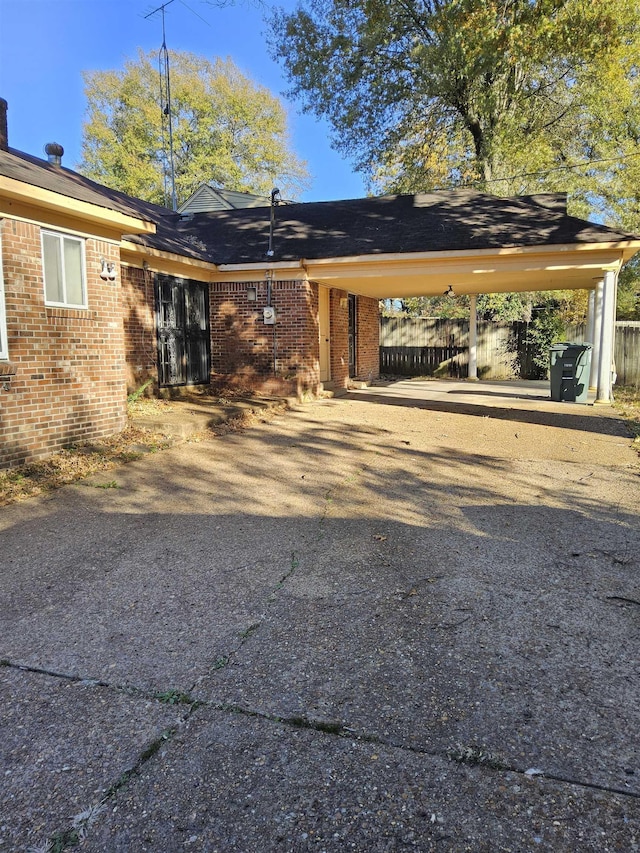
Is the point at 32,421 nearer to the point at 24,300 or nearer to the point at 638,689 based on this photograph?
the point at 24,300

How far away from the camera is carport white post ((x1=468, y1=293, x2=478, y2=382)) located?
17500 millimetres

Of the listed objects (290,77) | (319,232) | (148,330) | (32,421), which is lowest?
(32,421)

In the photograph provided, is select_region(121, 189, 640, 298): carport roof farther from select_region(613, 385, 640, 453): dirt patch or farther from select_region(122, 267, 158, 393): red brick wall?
select_region(613, 385, 640, 453): dirt patch

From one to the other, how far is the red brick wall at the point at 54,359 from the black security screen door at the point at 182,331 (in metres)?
3.27

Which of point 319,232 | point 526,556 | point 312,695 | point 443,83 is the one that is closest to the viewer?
point 312,695

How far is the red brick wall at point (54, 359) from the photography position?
609 cm

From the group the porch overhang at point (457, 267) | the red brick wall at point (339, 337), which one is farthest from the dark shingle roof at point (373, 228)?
the red brick wall at point (339, 337)

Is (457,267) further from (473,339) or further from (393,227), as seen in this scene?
(473,339)

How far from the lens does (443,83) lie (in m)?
17.7

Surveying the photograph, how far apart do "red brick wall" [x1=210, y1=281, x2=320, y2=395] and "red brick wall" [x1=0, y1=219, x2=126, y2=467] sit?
4.72m

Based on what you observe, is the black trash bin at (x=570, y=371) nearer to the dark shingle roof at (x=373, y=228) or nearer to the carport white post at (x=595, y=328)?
the carport white post at (x=595, y=328)

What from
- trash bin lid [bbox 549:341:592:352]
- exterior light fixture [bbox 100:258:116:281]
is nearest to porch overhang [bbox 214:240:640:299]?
trash bin lid [bbox 549:341:592:352]

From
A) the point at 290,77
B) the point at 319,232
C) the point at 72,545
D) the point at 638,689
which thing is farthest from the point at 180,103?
the point at 638,689

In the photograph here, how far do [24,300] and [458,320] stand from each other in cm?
1604
